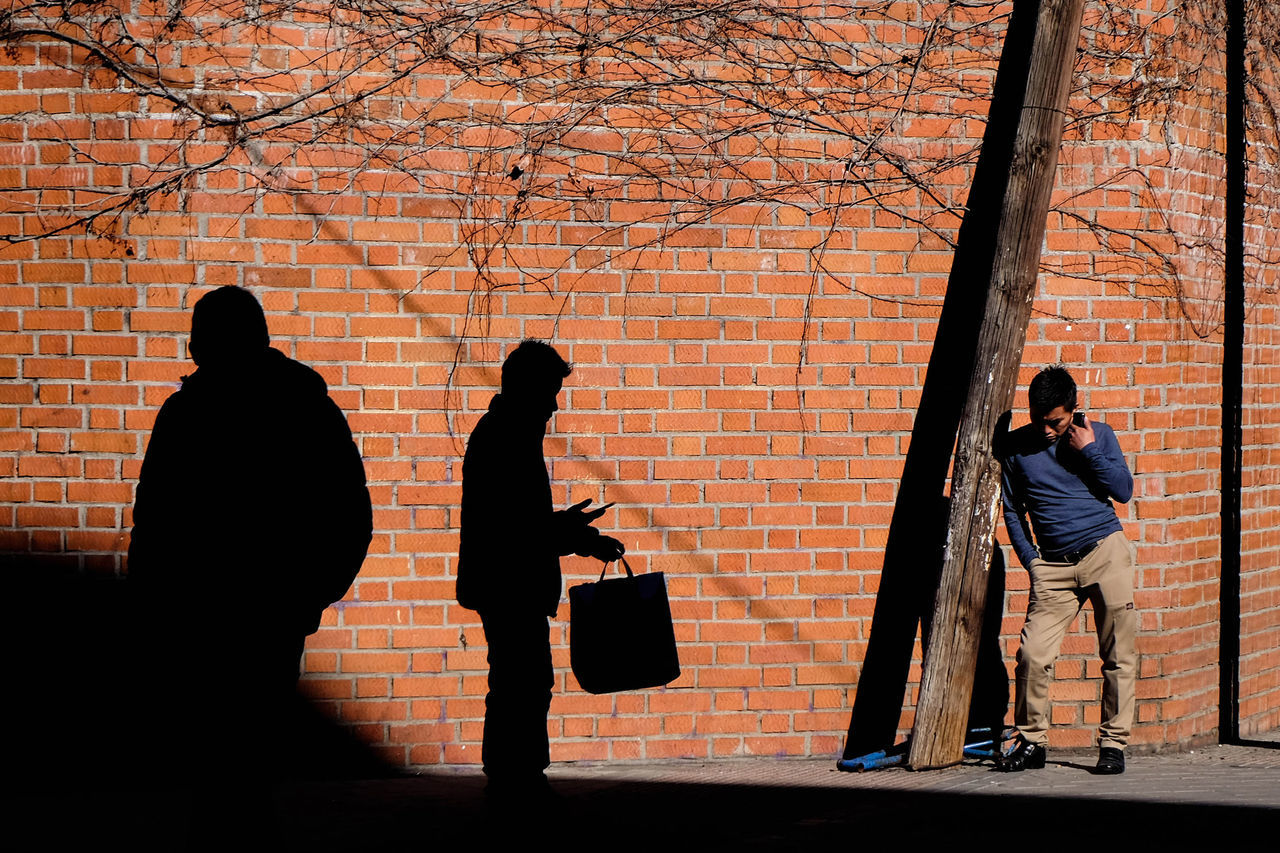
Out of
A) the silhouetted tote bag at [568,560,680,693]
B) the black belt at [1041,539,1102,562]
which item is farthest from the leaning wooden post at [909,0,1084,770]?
the silhouetted tote bag at [568,560,680,693]

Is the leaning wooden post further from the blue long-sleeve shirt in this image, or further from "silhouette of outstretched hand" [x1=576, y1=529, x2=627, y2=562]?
"silhouette of outstretched hand" [x1=576, y1=529, x2=627, y2=562]

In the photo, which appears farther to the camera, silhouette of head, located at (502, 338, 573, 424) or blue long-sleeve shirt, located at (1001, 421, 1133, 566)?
blue long-sleeve shirt, located at (1001, 421, 1133, 566)

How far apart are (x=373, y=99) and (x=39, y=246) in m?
1.59

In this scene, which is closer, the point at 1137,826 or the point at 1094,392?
the point at 1137,826

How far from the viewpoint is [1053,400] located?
4953mm

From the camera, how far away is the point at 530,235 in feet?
17.1

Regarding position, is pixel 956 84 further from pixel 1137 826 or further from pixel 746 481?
pixel 1137 826

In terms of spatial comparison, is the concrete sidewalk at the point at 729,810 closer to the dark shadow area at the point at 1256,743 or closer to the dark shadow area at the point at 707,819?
the dark shadow area at the point at 707,819

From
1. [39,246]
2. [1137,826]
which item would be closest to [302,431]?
[39,246]

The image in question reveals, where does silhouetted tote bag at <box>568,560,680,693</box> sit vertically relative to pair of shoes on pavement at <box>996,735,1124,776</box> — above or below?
above

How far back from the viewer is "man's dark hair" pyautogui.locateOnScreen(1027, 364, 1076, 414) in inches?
195

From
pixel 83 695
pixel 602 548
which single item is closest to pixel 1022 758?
pixel 602 548

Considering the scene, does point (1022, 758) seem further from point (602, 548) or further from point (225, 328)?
point (225, 328)

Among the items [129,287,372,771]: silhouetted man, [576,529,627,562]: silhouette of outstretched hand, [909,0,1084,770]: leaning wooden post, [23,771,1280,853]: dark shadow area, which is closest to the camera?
[129,287,372,771]: silhouetted man
